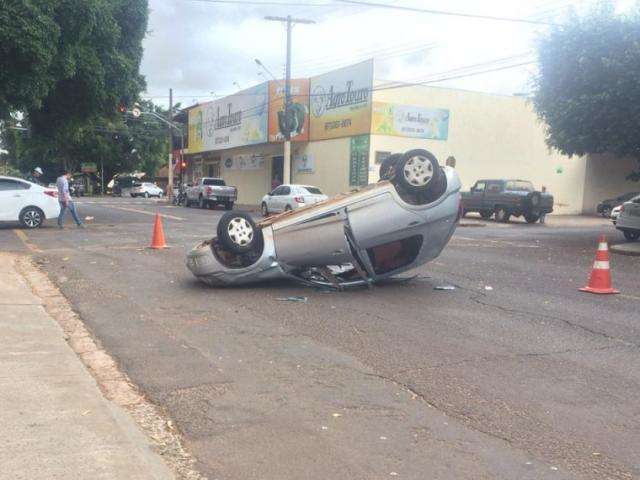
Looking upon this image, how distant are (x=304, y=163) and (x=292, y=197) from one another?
946 centimetres

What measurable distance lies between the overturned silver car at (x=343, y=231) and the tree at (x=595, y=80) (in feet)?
30.0

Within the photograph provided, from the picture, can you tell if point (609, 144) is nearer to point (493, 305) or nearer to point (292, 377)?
point (493, 305)

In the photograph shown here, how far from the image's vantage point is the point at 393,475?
3582 mm

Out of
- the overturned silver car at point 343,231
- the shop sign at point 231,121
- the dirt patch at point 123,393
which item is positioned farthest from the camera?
the shop sign at point 231,121

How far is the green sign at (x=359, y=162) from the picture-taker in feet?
99.3

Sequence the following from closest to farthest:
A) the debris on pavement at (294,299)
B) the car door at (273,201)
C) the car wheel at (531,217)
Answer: the debris on pavement at (294,299) → the car wheel at (531,217) → the car door at (273,201)

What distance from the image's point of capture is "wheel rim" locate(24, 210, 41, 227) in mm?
18545

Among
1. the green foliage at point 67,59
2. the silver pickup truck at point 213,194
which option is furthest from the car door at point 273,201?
the green foliage at point 67,59

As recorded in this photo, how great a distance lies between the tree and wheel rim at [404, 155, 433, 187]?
926 cm

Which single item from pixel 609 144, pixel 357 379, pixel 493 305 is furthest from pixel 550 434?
pixel 609 144

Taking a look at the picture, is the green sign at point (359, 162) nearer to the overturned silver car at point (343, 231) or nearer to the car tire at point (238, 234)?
the overturned silver car at point (343, 231)

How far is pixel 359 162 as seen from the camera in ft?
101

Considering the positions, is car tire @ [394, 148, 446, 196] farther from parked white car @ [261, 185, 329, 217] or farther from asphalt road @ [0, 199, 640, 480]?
parked white car @ [261, 185, 329, 217]

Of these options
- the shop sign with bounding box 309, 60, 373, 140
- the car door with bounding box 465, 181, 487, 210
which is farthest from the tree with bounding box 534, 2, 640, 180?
the shop sign with bounding box 309, 60, 373, 140
